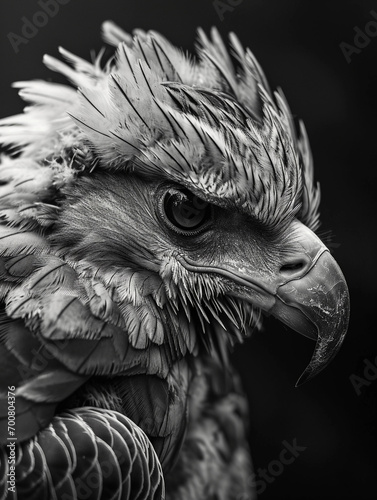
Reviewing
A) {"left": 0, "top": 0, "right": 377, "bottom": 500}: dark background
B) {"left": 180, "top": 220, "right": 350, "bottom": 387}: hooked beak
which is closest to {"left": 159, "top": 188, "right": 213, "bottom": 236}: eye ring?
{"left": 180, "top": 220, "right": 350, "bottom": 387}: hooked beak

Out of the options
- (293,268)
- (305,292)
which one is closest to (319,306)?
(305,292)

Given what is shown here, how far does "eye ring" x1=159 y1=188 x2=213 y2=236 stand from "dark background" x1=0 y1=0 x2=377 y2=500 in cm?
190

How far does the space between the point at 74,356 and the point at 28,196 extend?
0.62 m

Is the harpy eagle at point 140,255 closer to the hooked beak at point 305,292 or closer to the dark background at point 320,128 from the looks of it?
the hooked beak at point 305,292

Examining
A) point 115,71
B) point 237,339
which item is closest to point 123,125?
point 115,71

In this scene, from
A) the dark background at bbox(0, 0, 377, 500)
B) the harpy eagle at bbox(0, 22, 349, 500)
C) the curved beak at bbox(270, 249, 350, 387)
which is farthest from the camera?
the dark background at bbox(0, 0, 377, 500)

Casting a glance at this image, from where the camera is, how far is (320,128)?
160 inches

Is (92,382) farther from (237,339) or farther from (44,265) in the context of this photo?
(237,339)

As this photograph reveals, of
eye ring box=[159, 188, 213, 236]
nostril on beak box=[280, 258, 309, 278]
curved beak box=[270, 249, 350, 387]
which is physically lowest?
curved beak box=[270, 249, 350, 387]

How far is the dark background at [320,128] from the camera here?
3955 millimetres

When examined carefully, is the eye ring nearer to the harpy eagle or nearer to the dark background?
the harpy eagle

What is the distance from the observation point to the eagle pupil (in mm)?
2182

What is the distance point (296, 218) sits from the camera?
241 cm

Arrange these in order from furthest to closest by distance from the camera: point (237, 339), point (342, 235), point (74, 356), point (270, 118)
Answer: point (342, 235) → point (237, 339) → point (270, 118) → point (74, 356)
